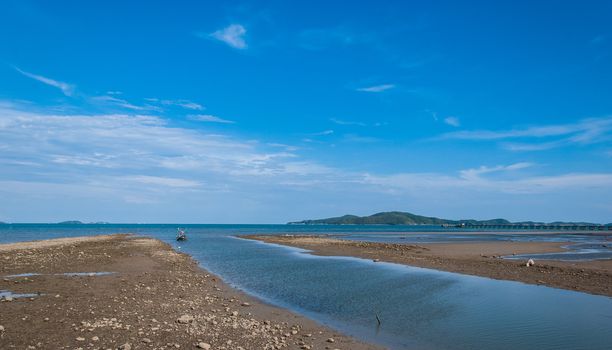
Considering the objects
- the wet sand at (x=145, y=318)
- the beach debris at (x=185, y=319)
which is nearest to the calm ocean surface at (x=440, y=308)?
the wet sand at (x=145, y=318)

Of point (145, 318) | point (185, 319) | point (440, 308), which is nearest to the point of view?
point (185, 319)

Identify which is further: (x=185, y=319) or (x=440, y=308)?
(x=440, y=308)

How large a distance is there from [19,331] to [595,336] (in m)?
18.7

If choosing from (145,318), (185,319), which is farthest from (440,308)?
(145,318)

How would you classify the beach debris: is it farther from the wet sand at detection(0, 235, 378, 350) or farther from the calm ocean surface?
the calm ocean surface

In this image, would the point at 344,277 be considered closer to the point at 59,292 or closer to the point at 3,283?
the point at 59,292

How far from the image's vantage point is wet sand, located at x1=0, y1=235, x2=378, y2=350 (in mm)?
11961

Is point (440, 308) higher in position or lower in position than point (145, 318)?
→ lower

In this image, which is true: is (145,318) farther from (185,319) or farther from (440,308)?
(440,308)

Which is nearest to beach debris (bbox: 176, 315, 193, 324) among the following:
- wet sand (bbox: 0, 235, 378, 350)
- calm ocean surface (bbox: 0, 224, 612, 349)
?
wet sand (bbox: 0, 235, 378, 350)

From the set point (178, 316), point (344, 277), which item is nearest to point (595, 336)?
point (178, 316)

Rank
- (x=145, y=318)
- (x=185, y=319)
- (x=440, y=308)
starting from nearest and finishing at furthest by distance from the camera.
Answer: (x=185, y=319) < (x=145, y=318) < (x=440, y=308)

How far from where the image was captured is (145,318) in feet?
47.7

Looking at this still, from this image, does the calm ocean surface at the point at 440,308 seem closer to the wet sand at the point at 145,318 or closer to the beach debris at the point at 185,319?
the wet sand at the point at 145,318
